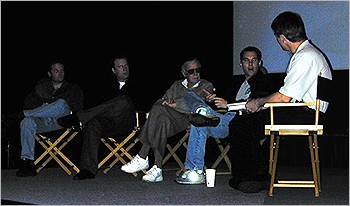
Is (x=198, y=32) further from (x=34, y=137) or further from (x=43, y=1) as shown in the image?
(x=34, y=137)

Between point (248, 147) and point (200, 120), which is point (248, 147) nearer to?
point (248, 147)

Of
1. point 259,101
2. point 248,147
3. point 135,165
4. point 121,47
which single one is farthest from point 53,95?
point 259,101

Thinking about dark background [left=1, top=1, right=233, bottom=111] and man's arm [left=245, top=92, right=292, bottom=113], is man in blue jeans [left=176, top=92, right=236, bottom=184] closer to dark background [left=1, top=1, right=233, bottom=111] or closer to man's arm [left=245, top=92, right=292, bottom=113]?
man's arm [left=245, top=92, right=292, bottom=113]

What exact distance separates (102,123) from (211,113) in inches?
39.0

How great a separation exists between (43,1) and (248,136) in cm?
298

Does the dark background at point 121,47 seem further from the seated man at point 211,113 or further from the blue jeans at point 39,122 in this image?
the seated man at point 211,113

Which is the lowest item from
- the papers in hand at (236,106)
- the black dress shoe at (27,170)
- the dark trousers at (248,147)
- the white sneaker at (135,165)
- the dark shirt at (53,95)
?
the black dress shoe at (27,170)

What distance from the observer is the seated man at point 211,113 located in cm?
453

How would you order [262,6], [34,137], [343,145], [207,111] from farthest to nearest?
[262,6]
[343,145]
[34,137]
[207,111]

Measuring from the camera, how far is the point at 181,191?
4.25 meters

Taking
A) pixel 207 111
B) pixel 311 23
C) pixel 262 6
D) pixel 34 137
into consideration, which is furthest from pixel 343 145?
pixel 34 137

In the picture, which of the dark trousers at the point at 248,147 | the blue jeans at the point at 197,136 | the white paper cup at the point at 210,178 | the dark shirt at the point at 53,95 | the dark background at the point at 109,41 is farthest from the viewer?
the dark background at the point at 109,41

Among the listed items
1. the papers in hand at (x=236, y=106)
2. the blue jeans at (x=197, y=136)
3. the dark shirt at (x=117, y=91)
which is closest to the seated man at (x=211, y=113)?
the blue jeans at (x=197, y=136)

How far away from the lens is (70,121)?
5.10 metres
